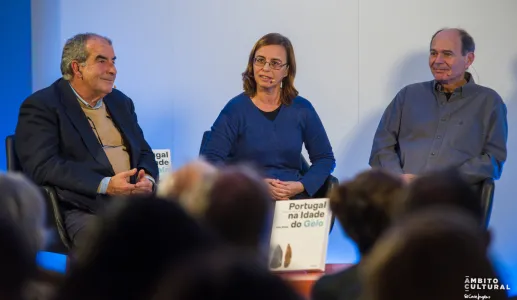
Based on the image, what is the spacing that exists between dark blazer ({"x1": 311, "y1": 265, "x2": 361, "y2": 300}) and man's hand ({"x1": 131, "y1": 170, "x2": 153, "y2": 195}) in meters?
2.26

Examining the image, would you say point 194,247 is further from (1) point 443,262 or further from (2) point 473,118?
(2) point 473,118

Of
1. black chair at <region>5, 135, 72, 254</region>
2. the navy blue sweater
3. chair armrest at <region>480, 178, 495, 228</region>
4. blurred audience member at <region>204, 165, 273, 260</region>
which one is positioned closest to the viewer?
blurred audience member at <region>204, 165, 273, 260</region>

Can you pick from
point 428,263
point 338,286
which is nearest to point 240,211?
point 338,286

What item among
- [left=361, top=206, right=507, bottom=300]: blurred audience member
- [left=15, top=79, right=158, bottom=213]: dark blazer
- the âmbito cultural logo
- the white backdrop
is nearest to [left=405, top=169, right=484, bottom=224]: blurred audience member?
the âmbito cultural logo

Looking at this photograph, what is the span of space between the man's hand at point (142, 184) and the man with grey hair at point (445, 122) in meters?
Result: 1.34

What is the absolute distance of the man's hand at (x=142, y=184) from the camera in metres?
3.79

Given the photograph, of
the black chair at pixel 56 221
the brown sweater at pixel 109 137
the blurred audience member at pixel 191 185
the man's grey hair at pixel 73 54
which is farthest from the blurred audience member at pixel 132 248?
the man's grey hair at pixel 73 54

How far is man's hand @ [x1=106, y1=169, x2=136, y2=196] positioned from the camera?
3738mm

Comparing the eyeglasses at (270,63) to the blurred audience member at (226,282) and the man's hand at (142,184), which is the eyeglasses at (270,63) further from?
the blurred audience member at (226,282)

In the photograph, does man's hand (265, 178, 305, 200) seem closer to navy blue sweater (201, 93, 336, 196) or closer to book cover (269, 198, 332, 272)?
navy blue sweater (201, 93, 336, 196)

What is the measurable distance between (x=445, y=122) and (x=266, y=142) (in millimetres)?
1034

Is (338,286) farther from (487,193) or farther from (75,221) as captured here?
(487,193)

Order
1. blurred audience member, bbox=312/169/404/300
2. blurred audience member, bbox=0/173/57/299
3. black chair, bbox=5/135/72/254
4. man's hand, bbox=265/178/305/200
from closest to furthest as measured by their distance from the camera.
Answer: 1. blurred audience member, bbox=0/173/57/299
2. blurred audience member, bbox=312/169/404/300
3. black chair, bbox=5/135/72/254
4. man's hand, bbox=265/178/305/200

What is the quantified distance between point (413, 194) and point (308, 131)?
2826mm
